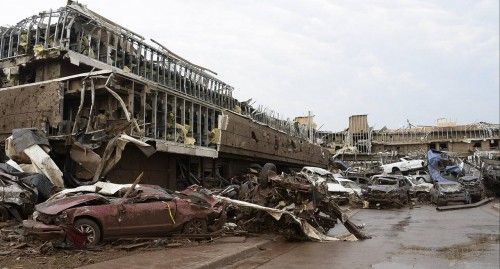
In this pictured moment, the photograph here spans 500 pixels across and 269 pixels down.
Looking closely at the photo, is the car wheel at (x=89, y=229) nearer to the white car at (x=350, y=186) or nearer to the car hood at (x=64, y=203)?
the car hood at (x=64, y=203)

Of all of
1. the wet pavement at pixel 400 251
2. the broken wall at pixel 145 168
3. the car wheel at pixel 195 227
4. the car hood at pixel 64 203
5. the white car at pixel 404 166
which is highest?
the white car at pixel 404 166

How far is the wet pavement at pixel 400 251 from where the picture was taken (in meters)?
8.78

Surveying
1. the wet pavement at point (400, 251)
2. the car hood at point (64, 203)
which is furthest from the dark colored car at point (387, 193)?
the car hood at point (64, 203)

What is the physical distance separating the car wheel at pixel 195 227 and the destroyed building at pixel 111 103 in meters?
4.18

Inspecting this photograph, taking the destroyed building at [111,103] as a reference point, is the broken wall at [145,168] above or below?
below

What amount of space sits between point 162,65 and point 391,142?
4500 cm

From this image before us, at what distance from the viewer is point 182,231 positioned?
11031 mm

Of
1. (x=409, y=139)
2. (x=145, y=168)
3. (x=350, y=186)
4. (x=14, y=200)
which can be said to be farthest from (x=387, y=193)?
(x=409, y=139)

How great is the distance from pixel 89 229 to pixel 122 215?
0.75 metres

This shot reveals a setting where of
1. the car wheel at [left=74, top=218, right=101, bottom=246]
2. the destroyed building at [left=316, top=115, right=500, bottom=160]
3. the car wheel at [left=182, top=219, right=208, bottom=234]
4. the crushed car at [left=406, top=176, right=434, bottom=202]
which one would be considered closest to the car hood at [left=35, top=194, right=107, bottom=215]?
the car wheel at [left=74, top=218, right=101, bottom=246]

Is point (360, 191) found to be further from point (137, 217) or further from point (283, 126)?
point (137, 217)

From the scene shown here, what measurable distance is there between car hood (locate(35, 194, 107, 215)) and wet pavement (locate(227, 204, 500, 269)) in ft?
11.3

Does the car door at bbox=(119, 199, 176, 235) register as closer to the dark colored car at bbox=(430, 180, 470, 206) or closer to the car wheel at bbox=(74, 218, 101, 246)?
the car wheel at bbox=(74, 218, 101, 246)

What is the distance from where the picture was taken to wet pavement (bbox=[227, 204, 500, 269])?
8.78 m
